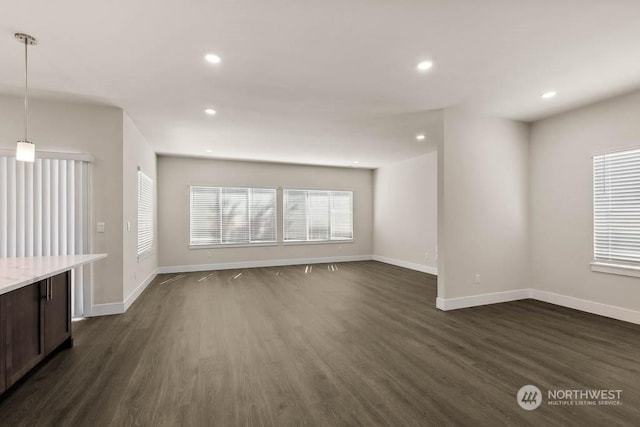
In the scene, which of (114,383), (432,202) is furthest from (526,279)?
(114,383)

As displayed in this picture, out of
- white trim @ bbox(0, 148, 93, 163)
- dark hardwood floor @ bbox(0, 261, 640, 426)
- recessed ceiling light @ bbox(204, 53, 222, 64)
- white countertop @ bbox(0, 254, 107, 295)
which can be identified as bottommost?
dark hardwood floor @ bbox(0, 261, 640, 426)

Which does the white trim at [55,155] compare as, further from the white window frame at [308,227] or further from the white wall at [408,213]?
the white wall at [408,213]

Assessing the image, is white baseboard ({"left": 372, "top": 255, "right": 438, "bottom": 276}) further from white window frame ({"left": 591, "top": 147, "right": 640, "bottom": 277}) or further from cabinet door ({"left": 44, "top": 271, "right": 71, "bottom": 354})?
cabinet door ({"left": 44, "top": 271, "right": 71, "bottom": 354})

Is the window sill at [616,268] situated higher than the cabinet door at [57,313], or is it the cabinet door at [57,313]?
the window sill at [616,268]

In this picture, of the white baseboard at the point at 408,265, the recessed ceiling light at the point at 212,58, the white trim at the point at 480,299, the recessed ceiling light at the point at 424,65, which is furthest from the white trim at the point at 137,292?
the white baseboard at the point at 408,265

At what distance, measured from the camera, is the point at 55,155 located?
3.72 meters

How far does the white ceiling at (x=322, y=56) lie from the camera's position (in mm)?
2111

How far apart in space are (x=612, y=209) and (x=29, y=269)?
6.27 m

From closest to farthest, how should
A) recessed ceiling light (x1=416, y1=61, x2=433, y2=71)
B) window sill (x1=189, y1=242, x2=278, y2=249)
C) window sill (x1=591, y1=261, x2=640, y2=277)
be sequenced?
recessed ceiling light (x1=416, y1=61, x2=433, y2=71)
window sill (x1=591, y1=261, x2=640, y2=277)
window sill (x1=189, y1=242, x2=278, y2=249)

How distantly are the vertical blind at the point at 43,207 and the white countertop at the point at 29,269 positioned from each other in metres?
1.14

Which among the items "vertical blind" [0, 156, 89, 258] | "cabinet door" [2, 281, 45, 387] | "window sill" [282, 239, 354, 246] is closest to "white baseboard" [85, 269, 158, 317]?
"vertical blind" [0, 156, 89, 258]

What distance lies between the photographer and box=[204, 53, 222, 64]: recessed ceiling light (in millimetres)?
2680

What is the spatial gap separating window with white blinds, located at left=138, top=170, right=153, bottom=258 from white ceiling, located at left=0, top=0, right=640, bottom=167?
1270 mm
